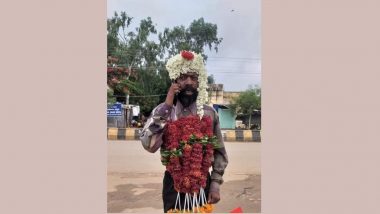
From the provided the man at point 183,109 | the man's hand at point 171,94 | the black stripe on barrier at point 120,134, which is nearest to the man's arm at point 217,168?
the man at point 183,109

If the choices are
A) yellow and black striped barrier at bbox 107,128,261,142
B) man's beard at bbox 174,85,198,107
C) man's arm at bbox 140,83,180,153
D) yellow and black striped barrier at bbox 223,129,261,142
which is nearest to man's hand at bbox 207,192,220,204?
man's arm at bbox 140,83,180,153

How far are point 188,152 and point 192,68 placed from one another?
0.63 meters

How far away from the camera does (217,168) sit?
293 centimetres

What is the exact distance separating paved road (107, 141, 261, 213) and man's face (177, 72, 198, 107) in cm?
254

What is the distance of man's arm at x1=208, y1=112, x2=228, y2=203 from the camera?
2.90m

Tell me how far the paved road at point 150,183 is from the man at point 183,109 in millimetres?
2228

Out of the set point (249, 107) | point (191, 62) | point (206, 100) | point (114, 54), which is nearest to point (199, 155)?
point (206, 100)

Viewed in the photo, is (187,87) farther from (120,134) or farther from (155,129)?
(120,134)

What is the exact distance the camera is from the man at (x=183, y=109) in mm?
2754

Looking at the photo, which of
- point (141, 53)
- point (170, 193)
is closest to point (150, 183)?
point (170, 193)

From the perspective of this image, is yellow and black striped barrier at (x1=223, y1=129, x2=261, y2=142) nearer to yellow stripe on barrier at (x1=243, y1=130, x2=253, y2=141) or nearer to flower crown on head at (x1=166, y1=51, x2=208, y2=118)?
yellow stripe on barrier at (x1=243, y1=130, x2=253, y2=141)

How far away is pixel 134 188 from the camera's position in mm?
6176

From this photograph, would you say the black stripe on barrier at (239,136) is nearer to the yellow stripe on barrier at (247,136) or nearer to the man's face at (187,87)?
the yellow stripe on barrier at (247,136)

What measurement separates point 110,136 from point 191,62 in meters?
11.0
